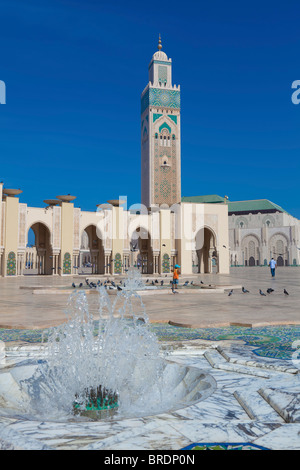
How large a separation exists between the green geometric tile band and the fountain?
35.6 meters

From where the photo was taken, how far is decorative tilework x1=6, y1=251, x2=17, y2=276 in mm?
19172

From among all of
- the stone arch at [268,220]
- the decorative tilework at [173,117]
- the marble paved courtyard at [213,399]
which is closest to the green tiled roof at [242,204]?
the stone arch at [268,220]

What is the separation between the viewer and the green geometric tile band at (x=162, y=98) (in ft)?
118

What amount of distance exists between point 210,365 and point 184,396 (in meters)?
0.46

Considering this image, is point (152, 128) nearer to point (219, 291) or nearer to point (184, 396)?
point (219, 291)

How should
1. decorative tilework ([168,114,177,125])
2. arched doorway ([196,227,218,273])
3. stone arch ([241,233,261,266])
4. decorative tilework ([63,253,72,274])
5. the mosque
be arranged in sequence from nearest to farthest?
1. the mosque
2. decorative tilework ([63,253,72,274])
3. arched doorway ([196,227,218,273])
4. decorative tilework ([168,114,177,125])
5. stone arch ([241,233,261,266])

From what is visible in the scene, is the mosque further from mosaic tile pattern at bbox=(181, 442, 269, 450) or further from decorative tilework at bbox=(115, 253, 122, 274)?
mosaic tile pattern at bbox=(181, 442, 269, 450)

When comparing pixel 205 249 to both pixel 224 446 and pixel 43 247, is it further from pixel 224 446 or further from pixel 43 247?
pixel 224 446

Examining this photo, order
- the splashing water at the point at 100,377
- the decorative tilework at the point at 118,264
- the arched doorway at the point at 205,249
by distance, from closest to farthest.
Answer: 1. the splashing water at the point at 100,377
2. the decorative tilework at the point at 118,264
3. the arched doorway at the point at 205,249

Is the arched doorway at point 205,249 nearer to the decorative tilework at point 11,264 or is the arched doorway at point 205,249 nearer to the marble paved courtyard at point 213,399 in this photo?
the decorative tilework at point 11,264

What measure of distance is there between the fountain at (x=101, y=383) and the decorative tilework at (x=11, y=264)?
1747cm

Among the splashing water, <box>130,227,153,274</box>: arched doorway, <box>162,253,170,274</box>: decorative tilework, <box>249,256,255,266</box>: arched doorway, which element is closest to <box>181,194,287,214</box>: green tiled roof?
<box>249,256,255,266</box>: arched doorway
